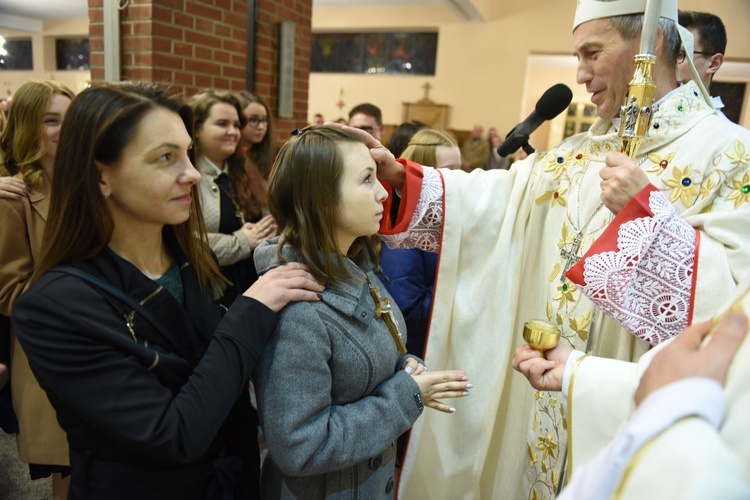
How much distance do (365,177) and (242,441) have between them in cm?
80

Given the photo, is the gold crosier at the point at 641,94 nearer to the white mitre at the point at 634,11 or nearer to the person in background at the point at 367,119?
the white mitre at the point at 634,11

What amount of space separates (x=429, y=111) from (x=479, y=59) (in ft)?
4.54

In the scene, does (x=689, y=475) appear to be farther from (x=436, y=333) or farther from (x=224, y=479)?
(x=436, y=333)

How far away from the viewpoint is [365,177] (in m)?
1.37

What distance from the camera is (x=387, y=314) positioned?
1426 mm

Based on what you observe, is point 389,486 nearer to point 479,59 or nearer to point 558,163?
point 558,163

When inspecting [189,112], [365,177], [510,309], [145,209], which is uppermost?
[189,112]

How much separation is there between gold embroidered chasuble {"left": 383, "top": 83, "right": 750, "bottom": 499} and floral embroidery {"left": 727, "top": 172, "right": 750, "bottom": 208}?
245 millimetres

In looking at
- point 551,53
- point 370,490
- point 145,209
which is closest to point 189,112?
point 145,209

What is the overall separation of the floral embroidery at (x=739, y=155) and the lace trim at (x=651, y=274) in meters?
0.26

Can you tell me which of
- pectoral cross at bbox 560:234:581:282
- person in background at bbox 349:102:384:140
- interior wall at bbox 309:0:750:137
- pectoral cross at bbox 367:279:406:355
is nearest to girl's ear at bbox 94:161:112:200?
pectoral cross at bbox 367:279:406:355

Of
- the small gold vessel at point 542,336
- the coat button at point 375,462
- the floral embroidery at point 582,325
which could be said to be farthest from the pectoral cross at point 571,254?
the coat button at point 375,462

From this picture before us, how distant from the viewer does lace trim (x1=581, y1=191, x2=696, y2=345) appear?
130cm

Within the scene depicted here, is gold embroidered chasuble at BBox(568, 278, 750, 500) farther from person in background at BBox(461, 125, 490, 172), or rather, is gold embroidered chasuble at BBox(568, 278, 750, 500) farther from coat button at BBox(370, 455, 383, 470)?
person in background at BBox(461, 125, 490, 172)
